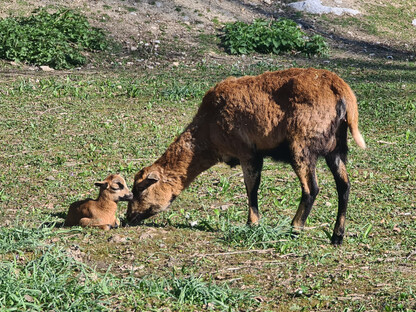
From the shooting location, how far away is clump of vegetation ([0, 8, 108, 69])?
14234 millimetres

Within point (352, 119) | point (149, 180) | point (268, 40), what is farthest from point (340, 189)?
point (268, 40)

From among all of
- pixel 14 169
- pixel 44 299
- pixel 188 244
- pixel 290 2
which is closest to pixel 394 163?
pixel 188 244

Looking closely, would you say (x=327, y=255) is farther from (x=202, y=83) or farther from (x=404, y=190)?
(x=202, y=83)

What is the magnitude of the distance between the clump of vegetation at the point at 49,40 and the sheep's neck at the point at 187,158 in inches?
290

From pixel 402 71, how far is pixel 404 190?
24.3 ft

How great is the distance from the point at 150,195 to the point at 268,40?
9.49m

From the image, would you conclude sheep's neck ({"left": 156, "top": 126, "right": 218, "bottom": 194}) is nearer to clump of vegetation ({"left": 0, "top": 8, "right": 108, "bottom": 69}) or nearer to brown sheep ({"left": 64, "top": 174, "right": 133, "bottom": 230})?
brown sheep ({"left": 64, "top": 174, "right": 133, "bottom": 230})

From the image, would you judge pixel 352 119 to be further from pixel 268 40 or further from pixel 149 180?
pixel 268 40

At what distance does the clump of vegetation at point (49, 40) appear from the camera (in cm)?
1423

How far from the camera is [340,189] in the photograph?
720 cm

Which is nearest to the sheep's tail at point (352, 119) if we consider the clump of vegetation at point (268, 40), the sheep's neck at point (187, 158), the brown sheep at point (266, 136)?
the brown sheep at point (266, 136)

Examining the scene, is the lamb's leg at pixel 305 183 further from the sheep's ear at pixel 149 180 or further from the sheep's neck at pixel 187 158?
the sheep's ear at pixel 149 180

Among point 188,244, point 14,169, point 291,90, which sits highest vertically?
point 291,90

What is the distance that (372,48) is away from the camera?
58.9ft
